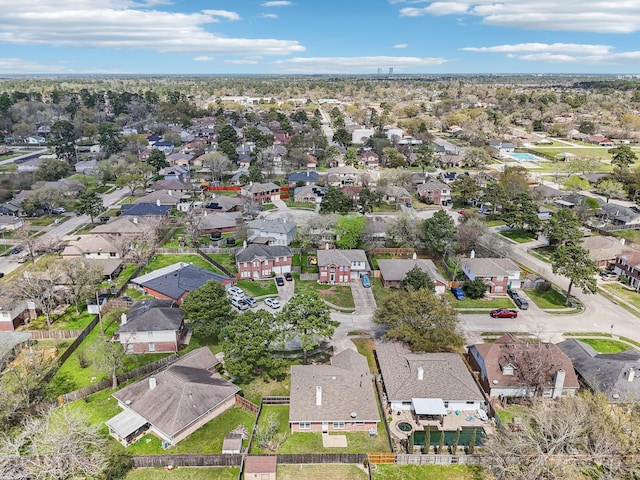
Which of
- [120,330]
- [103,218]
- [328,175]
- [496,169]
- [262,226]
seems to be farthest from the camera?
[496,169]

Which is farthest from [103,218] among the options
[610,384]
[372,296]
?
[610,384]

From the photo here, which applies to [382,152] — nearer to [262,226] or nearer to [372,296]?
[262,226]

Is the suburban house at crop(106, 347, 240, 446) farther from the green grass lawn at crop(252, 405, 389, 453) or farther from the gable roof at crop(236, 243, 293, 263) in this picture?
the gable roof at crop(236, 243, 293, 263)

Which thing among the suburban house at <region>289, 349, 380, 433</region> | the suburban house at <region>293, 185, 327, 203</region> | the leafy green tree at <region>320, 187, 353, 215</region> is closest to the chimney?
A: the suburban house at <region>289, 349, 380, 433</region>

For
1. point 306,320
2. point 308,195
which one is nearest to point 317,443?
point 306,320

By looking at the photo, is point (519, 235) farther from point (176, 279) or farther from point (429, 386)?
point (176, 279)

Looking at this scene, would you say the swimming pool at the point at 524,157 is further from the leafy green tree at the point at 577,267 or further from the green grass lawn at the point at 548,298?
the leafy green tree at the point at 577,267

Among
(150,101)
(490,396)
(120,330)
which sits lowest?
(490,396)
